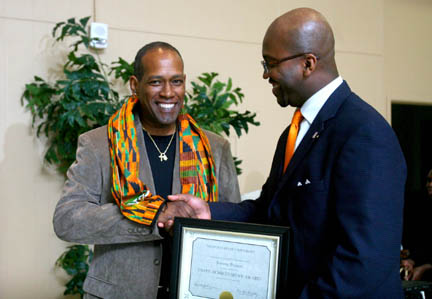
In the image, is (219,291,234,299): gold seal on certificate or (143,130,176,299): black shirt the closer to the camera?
(219,291,234,299): gold seal on certificate

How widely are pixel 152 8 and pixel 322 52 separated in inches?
124

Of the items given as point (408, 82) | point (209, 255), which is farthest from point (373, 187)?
point (408, 82)

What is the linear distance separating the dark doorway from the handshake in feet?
18.5

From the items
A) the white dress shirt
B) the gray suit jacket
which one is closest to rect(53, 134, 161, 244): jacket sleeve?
the gray suit jacket

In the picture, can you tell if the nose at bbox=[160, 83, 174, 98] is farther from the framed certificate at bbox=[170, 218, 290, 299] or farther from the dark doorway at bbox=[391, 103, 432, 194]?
the dark doorway at bbox=[391, 103, 432, 194]

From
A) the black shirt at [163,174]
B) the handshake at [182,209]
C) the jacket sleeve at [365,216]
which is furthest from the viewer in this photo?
the black shirt at [163,174]

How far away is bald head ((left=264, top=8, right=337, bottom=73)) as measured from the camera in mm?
1582

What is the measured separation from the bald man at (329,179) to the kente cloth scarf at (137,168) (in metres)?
0.55

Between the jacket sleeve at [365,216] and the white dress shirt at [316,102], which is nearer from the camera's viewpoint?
the jacket sleeve at [365,216]

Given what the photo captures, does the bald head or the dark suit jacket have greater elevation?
the bald head

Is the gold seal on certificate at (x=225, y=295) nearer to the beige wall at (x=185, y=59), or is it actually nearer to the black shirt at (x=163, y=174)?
the black shirt at (x=163, y=174)

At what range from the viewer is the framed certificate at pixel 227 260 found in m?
1.55

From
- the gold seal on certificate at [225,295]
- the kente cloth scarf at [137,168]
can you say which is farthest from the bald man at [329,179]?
the kente cloth scarf at [137,168]

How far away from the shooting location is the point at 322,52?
1.60 meters
